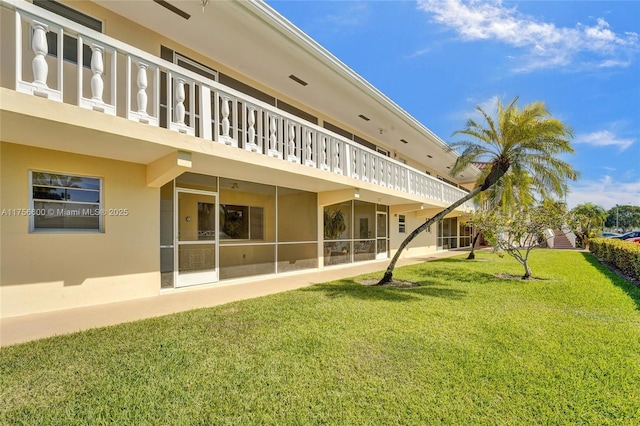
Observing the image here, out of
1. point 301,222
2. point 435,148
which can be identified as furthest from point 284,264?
point 435,148

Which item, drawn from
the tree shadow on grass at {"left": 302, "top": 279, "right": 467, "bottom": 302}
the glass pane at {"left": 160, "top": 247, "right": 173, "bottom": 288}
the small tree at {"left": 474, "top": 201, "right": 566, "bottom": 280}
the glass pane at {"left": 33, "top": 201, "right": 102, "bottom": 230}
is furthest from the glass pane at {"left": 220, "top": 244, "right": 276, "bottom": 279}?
the small tree at {"left": 474, "top": 201, "right": 566, "bottom": 280}

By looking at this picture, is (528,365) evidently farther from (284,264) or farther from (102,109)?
(284,264)

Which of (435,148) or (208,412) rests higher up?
(435,148)

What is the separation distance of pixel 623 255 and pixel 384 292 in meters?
11.7

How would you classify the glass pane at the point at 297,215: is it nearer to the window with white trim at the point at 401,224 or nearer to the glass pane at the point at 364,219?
the glass pane at the point at 364,219

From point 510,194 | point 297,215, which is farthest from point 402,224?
point 297,215

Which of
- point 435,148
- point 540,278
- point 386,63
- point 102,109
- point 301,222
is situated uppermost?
point 386,63

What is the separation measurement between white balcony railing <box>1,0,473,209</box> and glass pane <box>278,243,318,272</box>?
3397 mm

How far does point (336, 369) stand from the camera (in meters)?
3.85

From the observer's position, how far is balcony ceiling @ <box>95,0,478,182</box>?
22.3ft

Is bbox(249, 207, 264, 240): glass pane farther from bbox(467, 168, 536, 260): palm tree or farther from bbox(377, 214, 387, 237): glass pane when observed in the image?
bbox(467, 168, 536, 260): palm tree

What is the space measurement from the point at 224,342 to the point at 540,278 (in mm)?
11114

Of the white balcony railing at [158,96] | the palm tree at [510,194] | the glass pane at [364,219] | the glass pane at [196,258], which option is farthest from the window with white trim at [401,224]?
the glass pane at [196,258]

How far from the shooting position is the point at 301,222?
39.0 feet
